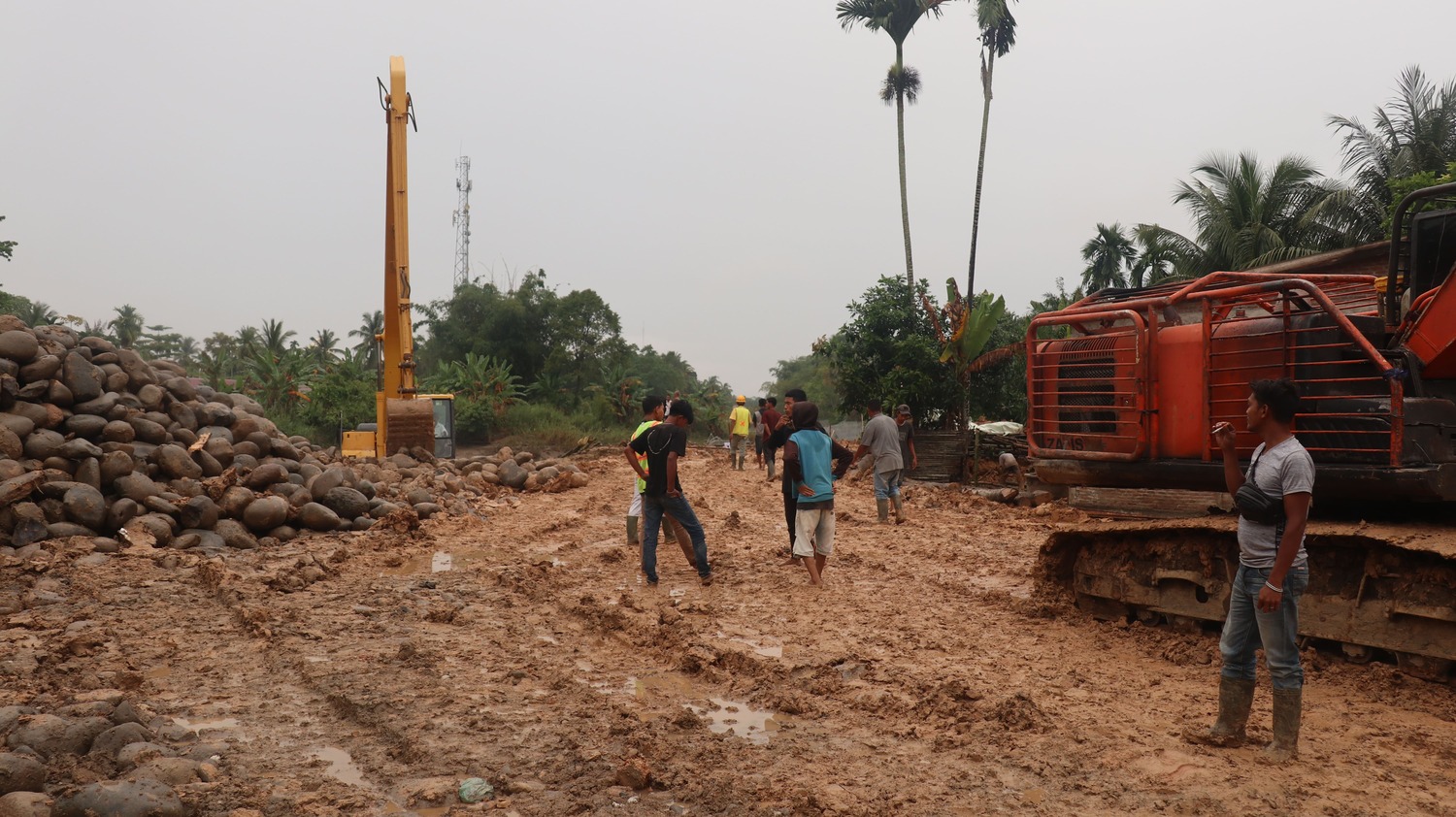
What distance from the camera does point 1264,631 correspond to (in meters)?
4.66

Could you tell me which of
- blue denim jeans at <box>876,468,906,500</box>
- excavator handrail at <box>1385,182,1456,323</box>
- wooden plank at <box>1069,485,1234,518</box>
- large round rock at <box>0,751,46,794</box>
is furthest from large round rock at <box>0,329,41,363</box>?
excavator handrail at <box>1385,182,1456,323</box>

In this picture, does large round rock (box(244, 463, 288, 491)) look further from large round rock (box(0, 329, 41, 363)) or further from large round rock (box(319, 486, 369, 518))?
large round rock (box(0, 329, 41, 363))

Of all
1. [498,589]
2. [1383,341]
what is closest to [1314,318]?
[1383,341]

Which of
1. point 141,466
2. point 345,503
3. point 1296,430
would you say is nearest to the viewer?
point 1296,430

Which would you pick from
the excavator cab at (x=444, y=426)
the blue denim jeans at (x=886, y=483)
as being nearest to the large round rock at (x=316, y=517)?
the blue denim jeans at (x=886, y=483)

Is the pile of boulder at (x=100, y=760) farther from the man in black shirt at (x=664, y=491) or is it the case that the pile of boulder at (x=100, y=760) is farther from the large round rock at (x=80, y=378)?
the large round rock at (x=80, y=378)

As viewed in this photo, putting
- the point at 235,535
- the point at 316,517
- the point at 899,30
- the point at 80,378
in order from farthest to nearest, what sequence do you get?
the point at 899,30
the point at 316,517
the point at 80,378
the point at 235,535

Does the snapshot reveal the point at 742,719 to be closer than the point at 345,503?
Yes

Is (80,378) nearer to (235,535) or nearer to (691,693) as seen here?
(235,535)

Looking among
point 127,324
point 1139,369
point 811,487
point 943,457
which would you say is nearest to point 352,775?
point 811,487

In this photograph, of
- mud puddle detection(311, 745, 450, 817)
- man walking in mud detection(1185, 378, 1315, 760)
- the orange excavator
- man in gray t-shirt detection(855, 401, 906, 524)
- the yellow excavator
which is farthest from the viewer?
the yellow excavator

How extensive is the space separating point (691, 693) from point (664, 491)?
3.41m

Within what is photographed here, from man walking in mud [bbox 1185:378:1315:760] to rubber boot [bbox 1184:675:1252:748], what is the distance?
1cm

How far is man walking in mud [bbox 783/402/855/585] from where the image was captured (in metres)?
8.97
